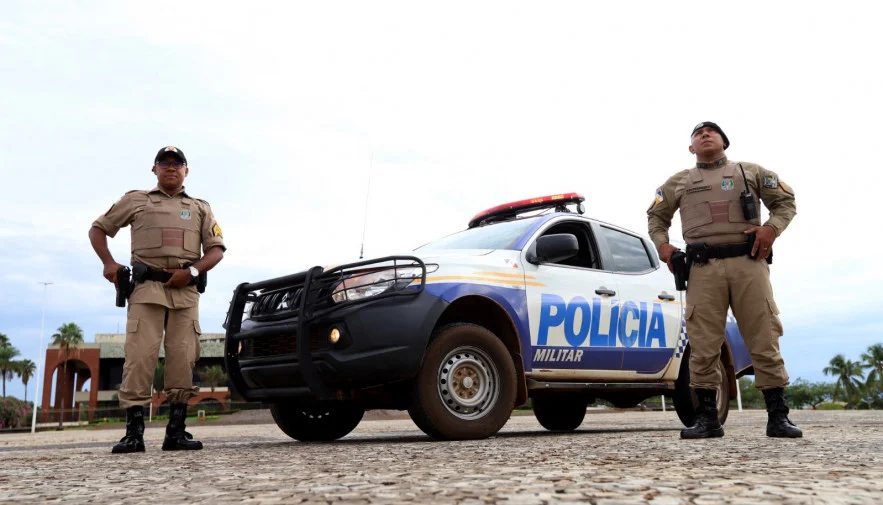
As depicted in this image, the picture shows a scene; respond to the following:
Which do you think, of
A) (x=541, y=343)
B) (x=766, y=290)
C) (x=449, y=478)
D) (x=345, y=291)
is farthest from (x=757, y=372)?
(x=449, y=478)

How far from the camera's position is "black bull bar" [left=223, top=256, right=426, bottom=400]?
195 inches

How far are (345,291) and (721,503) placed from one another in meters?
3.41

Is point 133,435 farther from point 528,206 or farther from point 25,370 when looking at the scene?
point 25,370

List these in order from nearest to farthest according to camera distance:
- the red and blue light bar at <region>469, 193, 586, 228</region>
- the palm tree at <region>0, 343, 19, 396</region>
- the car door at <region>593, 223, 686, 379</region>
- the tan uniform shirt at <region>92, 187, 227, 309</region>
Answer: the tan uniform shirt at <region>92, 187, 227, 309</region> < the car door at <region>593, 223, 686, 379</region> < the red and blue light bar at <region>469, 193, 586, 228</region> < the palm tree at <region>0, 343, 19, 396</region>

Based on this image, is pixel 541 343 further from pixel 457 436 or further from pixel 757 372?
pixel 757 372

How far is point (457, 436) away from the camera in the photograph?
198 inches

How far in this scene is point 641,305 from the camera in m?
6.50

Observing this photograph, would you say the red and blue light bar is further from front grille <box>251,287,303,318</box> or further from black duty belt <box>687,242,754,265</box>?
front grille <box>251,287,303,318</box>

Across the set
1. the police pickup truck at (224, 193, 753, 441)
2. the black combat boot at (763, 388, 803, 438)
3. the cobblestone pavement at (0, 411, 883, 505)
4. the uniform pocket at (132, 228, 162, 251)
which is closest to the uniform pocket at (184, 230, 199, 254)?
the uniform pocket at (132, 228, 162, 251)

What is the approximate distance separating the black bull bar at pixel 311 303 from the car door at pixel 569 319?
1063 millimetres

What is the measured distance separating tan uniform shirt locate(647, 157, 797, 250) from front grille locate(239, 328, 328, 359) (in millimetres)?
2622

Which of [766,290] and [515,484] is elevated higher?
[766,290]

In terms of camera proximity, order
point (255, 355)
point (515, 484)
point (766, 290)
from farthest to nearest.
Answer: point (255, 355), point (766, 290), point (515, 484)

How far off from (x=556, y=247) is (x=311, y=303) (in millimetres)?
1796
